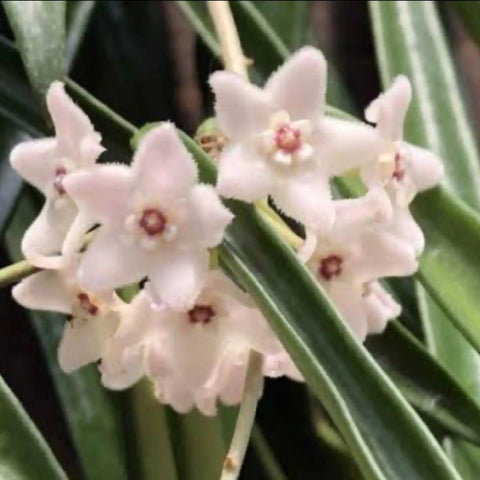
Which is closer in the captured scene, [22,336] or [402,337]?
[402,337]

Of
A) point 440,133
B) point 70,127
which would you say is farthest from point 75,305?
point 440,133

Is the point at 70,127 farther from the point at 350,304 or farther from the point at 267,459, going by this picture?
the point at 267,459

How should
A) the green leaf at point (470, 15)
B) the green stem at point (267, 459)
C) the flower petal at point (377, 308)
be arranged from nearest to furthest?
the flower petal at point (377, 308) < the green stem at point (267, 459) < the green leaf at point (470, 15)

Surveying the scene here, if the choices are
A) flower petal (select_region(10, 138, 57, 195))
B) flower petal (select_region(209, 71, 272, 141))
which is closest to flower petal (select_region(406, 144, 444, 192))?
flower petal (select_region(209, 71, 272, 141))

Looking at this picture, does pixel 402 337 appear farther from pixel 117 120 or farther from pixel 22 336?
pixel 22 336

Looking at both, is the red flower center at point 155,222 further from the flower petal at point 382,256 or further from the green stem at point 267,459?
the green stem at point 267,459

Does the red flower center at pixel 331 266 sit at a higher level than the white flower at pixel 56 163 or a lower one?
lower

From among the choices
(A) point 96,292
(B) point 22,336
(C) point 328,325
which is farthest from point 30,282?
(B) point 22,336

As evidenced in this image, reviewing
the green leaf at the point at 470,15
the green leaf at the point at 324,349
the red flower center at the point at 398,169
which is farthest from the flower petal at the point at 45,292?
the green leaf at the point at 470,15
